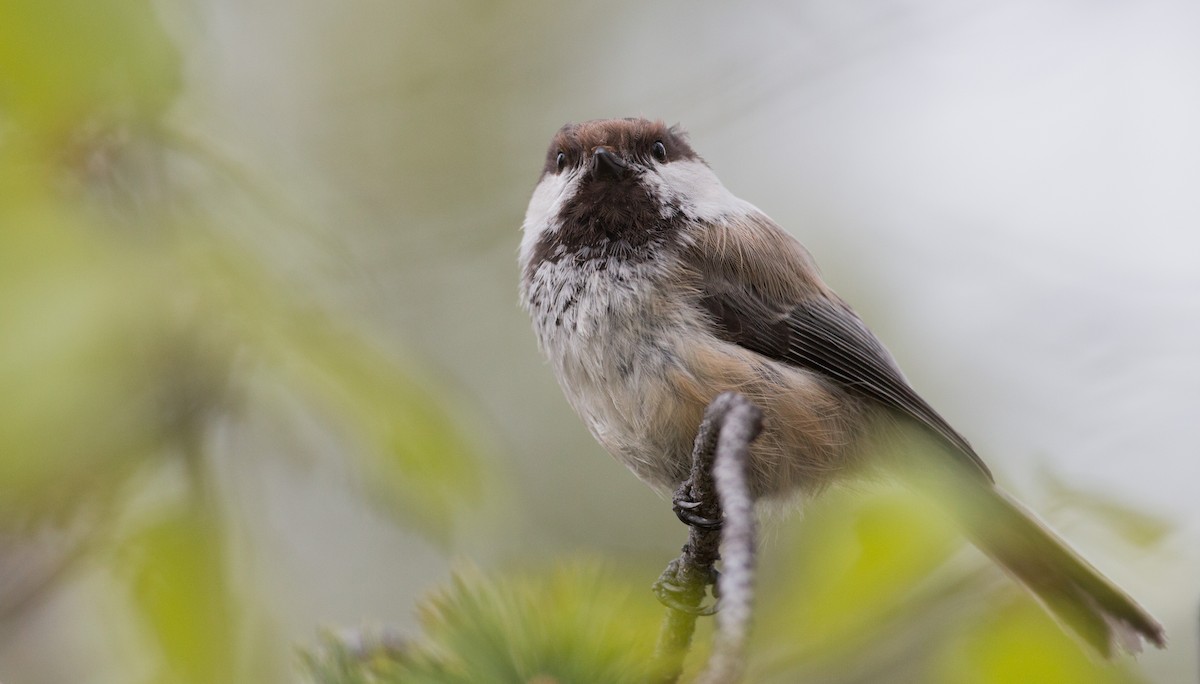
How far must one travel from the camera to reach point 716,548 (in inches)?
66.2

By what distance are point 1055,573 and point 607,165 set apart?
52.3 inches

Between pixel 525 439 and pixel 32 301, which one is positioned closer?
pixel 32 301

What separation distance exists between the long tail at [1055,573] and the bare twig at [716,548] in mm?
643

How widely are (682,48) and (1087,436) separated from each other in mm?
2208

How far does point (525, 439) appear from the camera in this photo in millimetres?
4223

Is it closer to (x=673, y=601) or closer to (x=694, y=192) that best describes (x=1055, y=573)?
(x=673, y=601)

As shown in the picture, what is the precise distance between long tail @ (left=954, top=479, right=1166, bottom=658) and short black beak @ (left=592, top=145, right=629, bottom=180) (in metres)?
1.04

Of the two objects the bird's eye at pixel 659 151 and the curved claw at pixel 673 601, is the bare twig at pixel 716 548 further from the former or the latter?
the bird's eye at pixel 659 151

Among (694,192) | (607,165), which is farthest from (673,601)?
(694,192)

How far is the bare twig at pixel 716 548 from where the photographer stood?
798mm

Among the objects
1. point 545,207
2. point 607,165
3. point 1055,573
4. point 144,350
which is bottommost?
point 1055,573

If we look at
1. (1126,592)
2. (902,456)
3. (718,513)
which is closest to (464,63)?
(902,456)

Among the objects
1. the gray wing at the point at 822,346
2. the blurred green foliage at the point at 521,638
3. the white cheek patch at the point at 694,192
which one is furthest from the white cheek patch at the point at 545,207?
the blurred green foliage at the point at 521,638

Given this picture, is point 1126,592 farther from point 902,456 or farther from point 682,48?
point 682,48
